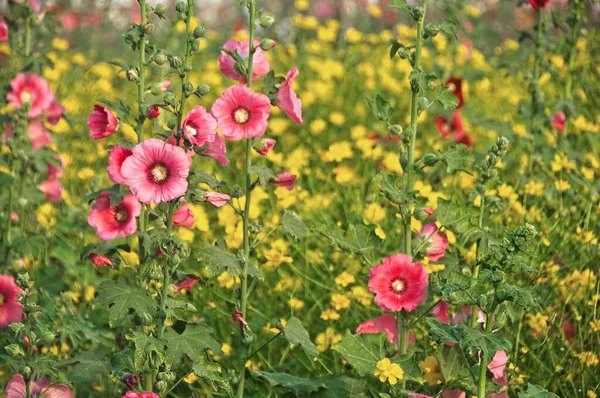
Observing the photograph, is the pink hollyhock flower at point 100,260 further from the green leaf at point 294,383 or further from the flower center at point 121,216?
the green leaf at point 294,383

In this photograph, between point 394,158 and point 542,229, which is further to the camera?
point 394,158

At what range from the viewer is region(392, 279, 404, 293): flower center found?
229cm

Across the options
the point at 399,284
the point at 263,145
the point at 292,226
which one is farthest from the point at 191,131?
the point at 399,284

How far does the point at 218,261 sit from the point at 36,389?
0.56 meters

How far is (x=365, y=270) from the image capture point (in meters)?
2.57

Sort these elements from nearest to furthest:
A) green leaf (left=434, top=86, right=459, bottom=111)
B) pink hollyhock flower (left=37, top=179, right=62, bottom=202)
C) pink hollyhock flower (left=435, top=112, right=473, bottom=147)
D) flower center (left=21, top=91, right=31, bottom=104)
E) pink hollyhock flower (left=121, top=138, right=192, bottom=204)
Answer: pink hollyhock flower (left=121, top=138, right=192, bottom=204)
green leaf (left=434, top=86, right=459, bottom=111)
flower center (left=21, top=91, right=31, bottom=104)
pink hollyhock flower (left=37, top=179, right=62, bottom=202)
pink hollyhock flower (left=435, top=112, right=473, bottom=147)

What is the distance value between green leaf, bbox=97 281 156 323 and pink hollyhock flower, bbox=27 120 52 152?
1255 millimetres

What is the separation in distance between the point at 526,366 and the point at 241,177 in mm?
1795

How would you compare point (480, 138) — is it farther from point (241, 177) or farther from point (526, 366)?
point (526, 366)

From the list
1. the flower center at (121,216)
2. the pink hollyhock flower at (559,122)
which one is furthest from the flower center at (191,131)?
the pink hollyhock flower at (559,122)

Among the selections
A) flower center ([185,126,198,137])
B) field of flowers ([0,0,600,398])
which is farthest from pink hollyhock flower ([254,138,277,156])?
flower center ([185,126,198,137])

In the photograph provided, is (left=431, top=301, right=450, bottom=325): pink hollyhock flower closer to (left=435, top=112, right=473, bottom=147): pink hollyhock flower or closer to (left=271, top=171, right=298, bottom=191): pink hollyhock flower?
(left=271, top=171, right=298, bottom=191): pink hollyhock flower

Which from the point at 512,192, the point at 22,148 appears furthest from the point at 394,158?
the point at 22,148

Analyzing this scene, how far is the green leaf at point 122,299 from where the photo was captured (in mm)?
2105
